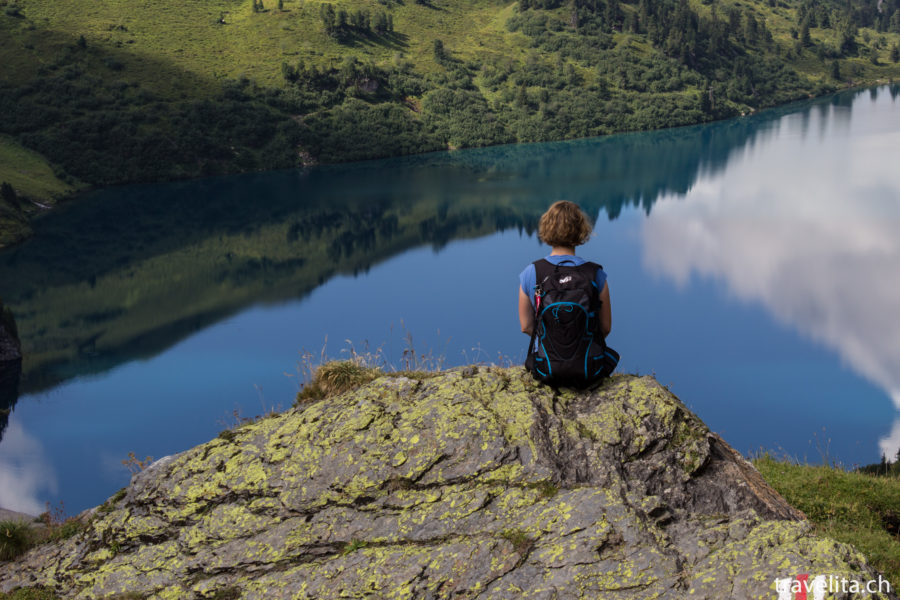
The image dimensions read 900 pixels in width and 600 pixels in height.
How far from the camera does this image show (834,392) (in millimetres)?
37000

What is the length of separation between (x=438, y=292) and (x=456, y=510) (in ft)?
168

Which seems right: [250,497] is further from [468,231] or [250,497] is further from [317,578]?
[468,231]

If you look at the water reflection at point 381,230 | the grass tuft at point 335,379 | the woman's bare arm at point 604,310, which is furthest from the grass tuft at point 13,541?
the water reflection at point 381,230

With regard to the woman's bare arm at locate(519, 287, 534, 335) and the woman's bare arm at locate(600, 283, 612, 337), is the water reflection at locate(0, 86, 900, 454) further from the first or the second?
the woman's bare arm at locate(519, 287, 534, 335)

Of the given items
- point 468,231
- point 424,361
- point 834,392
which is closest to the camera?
point 424,361

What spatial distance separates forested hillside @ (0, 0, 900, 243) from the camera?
116 meters

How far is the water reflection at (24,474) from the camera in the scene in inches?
1211

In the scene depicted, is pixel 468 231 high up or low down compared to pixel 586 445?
down

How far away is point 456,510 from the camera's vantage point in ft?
19.3

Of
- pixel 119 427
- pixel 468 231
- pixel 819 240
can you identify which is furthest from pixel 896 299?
pixel 119 427

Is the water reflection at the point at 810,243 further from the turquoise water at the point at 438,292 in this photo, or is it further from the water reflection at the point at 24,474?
the water reflection at the point at 24,474

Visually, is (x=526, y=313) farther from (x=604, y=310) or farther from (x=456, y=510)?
(x=456, y=510)

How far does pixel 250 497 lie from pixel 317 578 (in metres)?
1.40

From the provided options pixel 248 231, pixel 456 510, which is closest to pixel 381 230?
pixel 248 231
